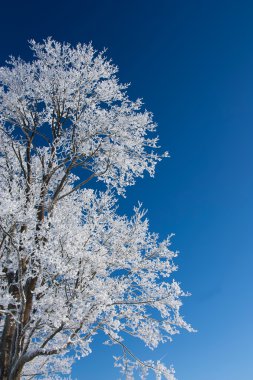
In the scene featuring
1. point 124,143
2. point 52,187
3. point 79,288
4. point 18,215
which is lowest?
point 79,288

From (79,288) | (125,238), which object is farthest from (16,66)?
(79,288)

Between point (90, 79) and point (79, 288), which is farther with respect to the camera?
point (90, 79)

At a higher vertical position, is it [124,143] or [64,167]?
[124,143]

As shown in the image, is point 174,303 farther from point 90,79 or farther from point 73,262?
point 90,79

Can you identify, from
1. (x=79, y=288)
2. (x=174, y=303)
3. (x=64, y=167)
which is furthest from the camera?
(x=64, y=167)

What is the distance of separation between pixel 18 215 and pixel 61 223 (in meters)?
1.10

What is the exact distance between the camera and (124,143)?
12.4 m

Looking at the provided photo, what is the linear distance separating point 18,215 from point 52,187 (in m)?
3.66

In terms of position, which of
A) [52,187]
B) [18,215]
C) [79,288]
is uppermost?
[52,187]

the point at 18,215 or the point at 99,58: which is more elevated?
the point at 99,58

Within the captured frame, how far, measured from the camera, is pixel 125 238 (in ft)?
37.0

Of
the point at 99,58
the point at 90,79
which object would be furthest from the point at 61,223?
the point at 99,58

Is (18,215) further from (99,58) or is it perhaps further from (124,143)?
(99,58)

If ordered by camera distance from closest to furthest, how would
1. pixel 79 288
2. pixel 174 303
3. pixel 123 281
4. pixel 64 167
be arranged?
pixel 79 288
pixel 123 281
pixel 174 303
pixel 64 167
